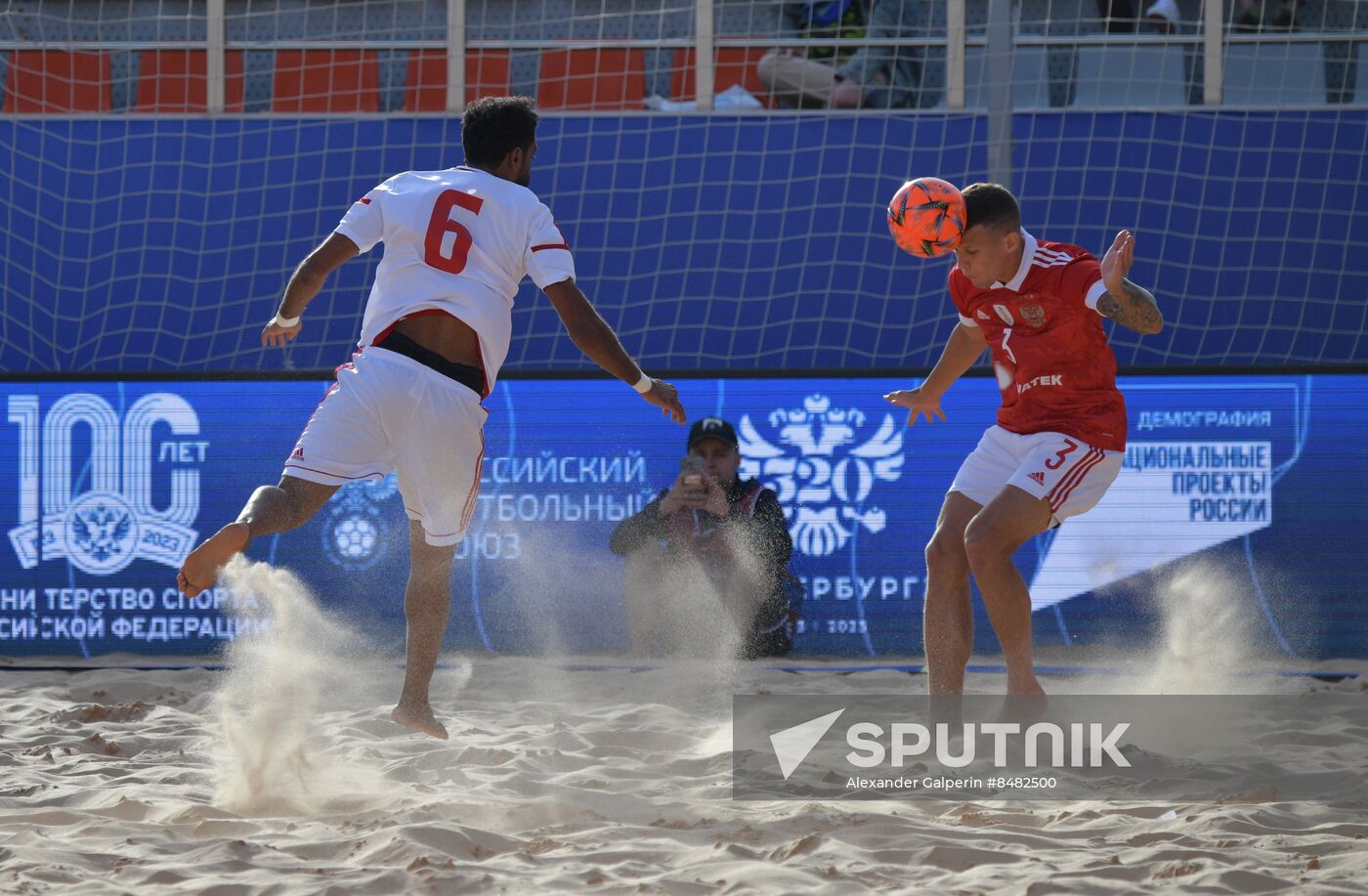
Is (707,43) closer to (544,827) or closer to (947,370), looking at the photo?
(947,370)

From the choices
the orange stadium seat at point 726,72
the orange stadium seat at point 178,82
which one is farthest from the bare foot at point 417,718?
the orange stadium seat at point 178,82

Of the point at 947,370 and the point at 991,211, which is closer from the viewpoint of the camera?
the point at 991,211

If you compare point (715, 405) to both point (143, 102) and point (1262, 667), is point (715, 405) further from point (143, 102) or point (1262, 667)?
point (143, 102)

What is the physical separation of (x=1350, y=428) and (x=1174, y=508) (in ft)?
2.99

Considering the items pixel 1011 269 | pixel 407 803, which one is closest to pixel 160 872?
pixel 407 803

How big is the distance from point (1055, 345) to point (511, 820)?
2095 mm

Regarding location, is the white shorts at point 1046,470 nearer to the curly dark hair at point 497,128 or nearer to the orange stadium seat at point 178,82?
the curly dark hair at point 497,128

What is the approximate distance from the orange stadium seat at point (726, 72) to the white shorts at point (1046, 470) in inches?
203

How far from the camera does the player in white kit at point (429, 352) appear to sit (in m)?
3.90

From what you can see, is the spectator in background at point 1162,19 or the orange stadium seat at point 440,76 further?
the orange stadium seat at point 440,76

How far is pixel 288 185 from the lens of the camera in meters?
9.02

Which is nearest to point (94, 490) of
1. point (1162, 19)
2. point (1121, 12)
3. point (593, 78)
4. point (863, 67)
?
point (593, 78)

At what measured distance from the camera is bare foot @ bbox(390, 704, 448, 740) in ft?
13.1

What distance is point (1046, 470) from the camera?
4.23m
